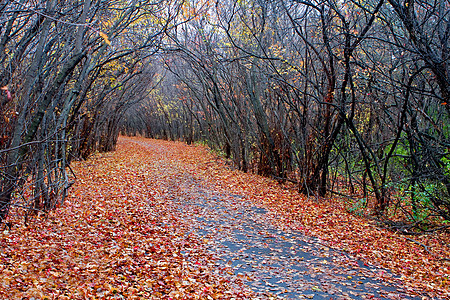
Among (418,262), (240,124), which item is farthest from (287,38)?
(418,262)

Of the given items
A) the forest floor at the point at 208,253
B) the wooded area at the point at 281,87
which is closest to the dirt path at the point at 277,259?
the forest floor at the point at 208,253

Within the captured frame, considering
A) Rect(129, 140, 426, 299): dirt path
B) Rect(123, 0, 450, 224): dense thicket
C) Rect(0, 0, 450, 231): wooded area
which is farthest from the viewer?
Rect(123, 0, 450, 224): dense thicket

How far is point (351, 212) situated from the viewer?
9406 mm

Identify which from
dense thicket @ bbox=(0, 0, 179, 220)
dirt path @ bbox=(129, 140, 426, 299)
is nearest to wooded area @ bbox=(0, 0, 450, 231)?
dense thicket @ bbox=(0, 0, 179, 220)

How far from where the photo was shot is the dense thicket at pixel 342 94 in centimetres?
757

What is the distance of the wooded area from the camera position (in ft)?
19.5

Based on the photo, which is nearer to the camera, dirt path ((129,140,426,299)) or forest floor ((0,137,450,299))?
forest floor ((0,137,450,299))

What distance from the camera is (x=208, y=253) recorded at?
5715 mm

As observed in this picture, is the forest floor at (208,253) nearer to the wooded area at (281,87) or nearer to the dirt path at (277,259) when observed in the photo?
the dirt path at (277,259)

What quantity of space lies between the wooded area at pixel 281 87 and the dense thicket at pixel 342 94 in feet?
0.21

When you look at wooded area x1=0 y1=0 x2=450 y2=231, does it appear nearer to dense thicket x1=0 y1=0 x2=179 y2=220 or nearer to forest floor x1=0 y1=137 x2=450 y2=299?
dense thicket x1=0 y1=0 x2=179 y2=220

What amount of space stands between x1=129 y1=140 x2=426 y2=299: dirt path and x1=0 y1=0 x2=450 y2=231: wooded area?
2.83 metres

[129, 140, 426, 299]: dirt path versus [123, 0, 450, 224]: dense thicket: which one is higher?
[123, 0, 450, 224]: dense thicket

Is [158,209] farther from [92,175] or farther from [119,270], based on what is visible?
[92,175]
